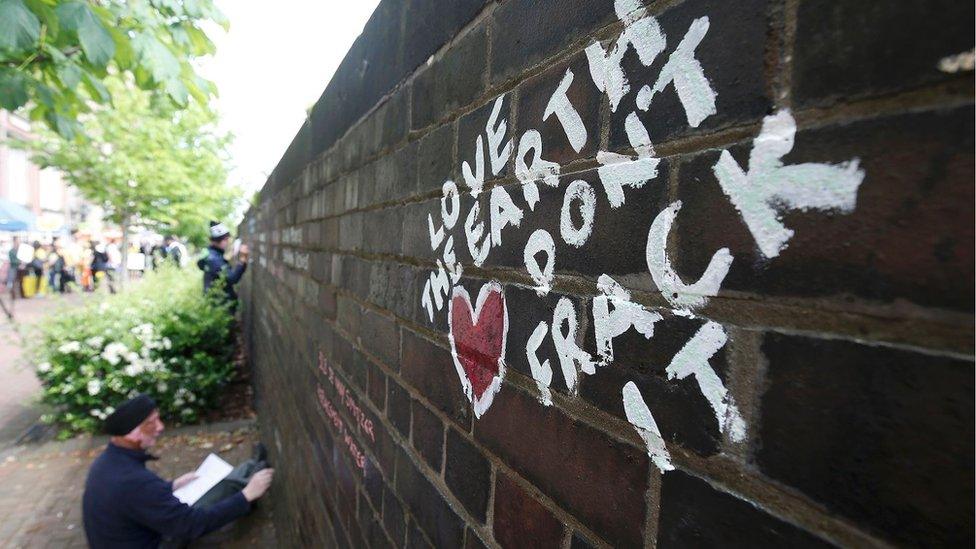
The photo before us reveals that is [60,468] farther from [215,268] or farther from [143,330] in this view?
[215,268]

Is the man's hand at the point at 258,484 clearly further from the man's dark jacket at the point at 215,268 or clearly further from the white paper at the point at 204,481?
the man's dark jacket at the point at 215,268

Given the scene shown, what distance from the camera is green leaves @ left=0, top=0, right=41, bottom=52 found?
86.3 inches

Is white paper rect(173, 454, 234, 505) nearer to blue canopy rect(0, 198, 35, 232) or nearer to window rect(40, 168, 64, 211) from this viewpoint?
blue canopy rect(0, 198, 35, 232)

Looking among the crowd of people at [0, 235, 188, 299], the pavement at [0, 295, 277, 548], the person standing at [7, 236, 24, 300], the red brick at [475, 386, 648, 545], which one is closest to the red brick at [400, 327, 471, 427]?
the red brick at [475, 386, 648, 545]

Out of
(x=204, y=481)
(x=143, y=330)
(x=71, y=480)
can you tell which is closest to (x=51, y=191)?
(x=143, y=330)

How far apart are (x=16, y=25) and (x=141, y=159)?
15502mm

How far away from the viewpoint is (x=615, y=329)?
0.76 m

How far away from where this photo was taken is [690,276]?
64 centimetres

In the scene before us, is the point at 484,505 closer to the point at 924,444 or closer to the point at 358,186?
the point at 924,444

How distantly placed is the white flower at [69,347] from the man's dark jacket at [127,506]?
9.24 feet

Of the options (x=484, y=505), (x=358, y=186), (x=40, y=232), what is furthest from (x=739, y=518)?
(x=40, y=232)

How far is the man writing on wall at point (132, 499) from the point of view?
3.60m

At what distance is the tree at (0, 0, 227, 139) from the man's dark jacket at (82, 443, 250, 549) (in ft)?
→ 7.44

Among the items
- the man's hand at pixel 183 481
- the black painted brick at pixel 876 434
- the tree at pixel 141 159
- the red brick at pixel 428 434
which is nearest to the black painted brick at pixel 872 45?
the black painted brick at pixel 876 434
